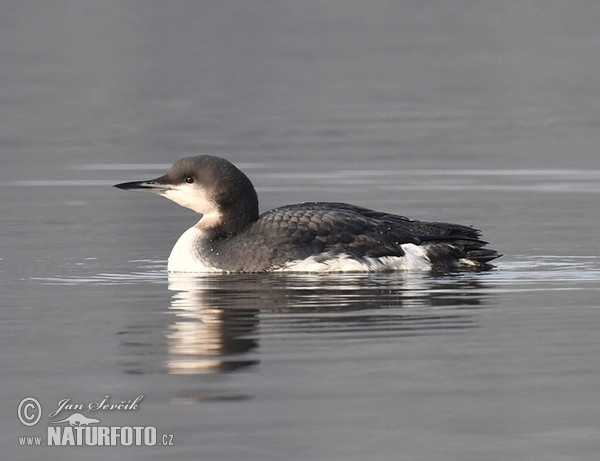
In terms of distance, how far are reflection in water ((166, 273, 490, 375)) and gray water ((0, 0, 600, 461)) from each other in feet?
0.09

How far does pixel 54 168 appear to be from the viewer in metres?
20.2

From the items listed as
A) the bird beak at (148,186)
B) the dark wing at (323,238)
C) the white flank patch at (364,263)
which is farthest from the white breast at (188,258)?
the white flank patch at (364,263)

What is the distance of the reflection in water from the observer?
9141 mm

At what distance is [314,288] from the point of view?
1123 centimetres

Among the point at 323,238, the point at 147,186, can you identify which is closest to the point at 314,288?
the point at 323,238

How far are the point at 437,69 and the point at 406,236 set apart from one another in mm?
27692

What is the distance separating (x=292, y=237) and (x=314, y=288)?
2.43 ft

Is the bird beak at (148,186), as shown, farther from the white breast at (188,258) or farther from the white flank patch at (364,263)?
the white flank patch at (364,263)

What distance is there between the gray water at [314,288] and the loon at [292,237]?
0.65 ft

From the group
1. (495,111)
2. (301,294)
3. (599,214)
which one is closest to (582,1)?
(495,111)

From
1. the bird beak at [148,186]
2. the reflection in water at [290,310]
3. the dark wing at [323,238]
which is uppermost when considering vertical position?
the bird beak at [148,186]

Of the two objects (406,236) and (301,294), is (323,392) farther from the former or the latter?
(406,236)

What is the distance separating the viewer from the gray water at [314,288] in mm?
7555

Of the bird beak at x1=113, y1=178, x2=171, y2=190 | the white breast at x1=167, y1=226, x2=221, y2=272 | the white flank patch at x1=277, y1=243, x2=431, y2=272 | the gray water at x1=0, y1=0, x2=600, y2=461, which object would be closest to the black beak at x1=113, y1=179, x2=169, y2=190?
the bird beak at x1=113, y1=178, x2=171, y2=190
